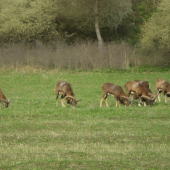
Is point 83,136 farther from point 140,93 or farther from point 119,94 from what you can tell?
point 140,93

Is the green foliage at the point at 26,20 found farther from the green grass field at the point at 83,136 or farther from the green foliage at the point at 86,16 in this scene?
the green grass field at the point at 83,136

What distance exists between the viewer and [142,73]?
3291 cm

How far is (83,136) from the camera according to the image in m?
11.6

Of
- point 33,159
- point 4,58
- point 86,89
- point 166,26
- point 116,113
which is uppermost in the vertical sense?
point 166,26

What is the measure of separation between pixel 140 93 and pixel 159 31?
59.4 feet

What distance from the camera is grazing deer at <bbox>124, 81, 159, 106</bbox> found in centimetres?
1838

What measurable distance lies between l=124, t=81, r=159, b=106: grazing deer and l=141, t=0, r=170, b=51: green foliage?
54.4 ft

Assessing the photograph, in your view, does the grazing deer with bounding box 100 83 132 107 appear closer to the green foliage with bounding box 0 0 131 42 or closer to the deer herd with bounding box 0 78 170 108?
the deer herd with bounding box 0 78 170 108

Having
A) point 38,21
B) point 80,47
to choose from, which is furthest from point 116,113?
point 38,21

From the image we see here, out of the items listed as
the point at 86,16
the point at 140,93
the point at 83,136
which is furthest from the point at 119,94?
the point at 86,16

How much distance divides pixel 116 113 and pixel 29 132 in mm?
4452

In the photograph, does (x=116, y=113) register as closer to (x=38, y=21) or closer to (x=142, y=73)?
(x=142, y=73)

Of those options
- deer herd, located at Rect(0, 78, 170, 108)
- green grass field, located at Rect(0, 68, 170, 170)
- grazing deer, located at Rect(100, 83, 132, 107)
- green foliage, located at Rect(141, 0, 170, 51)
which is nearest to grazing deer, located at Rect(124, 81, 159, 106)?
deer herd, located at Rect(0, 78, 170, 108)

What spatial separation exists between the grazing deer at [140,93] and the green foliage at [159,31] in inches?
653
